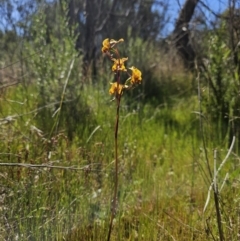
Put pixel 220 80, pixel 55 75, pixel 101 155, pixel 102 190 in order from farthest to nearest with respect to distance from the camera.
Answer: pixel 220 80 → pixel 55 75 → pixel 101 155 → pixel 102 190

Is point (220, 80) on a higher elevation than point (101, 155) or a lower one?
higher

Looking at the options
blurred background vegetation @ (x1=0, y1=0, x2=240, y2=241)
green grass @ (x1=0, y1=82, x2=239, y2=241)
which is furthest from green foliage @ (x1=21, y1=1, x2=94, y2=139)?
green grass @ (x1=0, y1=82, x2=239, y2=241)

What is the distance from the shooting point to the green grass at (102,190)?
4.42 feet

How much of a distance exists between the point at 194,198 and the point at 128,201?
0.88ft

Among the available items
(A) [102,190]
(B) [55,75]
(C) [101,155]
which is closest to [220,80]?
(B) [55,75]

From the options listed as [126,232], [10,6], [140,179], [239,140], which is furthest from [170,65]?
[126,232]

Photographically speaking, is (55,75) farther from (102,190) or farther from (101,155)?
(102,190)

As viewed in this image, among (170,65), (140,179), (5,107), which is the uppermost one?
(170,65)

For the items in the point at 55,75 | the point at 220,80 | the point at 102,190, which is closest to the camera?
the point at 102,190

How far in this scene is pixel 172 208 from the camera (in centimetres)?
169

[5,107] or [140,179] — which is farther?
[5,107]

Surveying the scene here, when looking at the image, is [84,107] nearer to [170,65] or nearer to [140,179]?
[140,179]

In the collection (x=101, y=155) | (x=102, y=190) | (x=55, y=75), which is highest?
Answer: (x=55, y=75)

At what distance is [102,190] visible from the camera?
1724 mm
